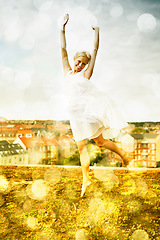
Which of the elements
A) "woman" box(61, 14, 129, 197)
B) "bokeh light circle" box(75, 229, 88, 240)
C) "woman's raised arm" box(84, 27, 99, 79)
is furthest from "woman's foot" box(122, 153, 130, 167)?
"woman's raised arm" box(84, 27, 99, 79)

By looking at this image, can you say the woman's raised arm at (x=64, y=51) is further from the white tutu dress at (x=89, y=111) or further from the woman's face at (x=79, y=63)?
the white tutu dress at (x=89, y=111)

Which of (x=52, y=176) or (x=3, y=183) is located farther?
(x=52, y=176)

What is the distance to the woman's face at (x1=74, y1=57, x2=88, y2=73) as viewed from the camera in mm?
2747

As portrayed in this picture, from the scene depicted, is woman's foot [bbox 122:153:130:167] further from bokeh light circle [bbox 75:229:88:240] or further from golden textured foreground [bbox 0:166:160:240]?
bokeh light circle [bbox 75:229:88:240]

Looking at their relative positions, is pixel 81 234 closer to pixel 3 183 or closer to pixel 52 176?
pixel 3 183

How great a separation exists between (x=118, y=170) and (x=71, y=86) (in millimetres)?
3419

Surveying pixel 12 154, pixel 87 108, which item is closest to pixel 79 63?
pixel 87 108

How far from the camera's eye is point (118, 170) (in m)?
5.37

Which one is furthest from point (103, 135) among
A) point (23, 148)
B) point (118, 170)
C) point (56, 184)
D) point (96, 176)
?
point (23, 148)

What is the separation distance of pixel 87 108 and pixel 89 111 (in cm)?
5

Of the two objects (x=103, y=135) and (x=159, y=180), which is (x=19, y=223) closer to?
(x=103, y=135)

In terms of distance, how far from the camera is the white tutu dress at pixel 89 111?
2506mm

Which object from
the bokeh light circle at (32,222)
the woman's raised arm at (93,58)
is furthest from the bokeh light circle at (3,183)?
the woman's raised arm at (93,58)

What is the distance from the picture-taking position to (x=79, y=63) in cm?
277
